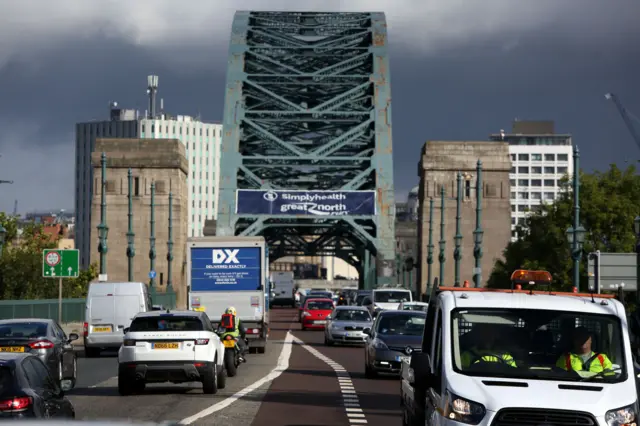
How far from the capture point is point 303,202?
298 feet

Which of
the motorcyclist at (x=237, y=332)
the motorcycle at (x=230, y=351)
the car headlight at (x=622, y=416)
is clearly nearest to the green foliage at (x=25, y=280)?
the motorcyclist at (x=237, y=332)

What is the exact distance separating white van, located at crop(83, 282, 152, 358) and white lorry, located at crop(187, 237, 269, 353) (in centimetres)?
199

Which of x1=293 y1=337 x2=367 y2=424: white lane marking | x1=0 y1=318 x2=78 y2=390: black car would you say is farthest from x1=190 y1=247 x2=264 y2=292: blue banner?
x1=0 y1=318 x2=78 y2=390: black car

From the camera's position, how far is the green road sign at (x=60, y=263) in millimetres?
46688

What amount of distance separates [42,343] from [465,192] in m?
71.5

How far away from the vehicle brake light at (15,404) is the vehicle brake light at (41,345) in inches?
441

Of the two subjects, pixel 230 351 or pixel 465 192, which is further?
pixel 465 192

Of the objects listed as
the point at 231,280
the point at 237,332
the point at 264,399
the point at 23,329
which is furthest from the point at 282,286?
the point at 264,399

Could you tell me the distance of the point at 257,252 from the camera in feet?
135

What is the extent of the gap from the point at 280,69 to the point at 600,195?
137 ft

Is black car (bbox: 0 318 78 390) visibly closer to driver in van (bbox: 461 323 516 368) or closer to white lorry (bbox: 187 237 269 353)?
driver in van (bbox: 461 323 516 368)

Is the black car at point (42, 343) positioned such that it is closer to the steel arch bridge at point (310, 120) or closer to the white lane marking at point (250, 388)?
the white lane marking at point (250, 388)

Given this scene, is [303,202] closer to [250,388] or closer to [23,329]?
[250,388]

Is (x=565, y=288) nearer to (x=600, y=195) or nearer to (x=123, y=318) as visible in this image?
(x=600, y=195)
